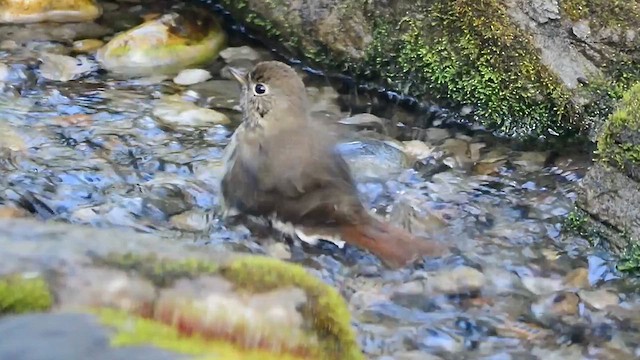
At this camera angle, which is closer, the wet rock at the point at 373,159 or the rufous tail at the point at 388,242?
the rufous tail at the point at 388,242

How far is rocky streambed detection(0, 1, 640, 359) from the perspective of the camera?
2467 mm

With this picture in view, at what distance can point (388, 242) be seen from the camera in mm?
4355

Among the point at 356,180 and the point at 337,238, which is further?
the point at 356,180

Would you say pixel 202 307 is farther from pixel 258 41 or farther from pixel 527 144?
pixel 258 41

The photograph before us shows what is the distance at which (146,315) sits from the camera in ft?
8.03

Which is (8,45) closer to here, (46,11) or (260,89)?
(46,11)

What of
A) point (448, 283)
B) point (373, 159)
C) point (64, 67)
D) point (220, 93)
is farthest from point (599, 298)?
point (64, 67)

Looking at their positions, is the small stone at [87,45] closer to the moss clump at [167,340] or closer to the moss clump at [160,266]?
the moss clump at [160,266]

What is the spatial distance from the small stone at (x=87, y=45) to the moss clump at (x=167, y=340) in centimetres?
452

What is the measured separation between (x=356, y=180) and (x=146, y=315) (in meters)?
2.86

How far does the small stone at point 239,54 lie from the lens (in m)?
6.61

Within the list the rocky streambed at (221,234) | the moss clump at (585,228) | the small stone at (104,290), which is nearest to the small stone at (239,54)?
the rocky streambed at (221,234)

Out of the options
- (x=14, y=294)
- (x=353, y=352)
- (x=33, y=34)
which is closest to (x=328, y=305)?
(x=353, y=352)

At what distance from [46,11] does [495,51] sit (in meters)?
3.47
